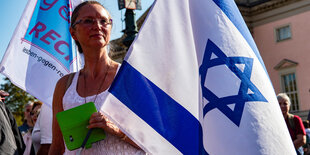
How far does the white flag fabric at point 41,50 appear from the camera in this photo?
4453 millimetres

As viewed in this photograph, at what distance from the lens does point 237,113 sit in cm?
198

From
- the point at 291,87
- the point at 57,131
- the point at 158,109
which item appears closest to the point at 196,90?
the point at 158,109

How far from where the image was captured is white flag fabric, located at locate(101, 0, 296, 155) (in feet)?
6.48

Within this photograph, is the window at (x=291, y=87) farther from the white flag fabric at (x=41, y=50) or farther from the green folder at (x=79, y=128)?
the green folder at (x=79, y=128)

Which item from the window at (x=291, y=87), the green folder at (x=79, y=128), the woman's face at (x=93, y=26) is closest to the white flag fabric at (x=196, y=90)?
the green folder at (x=79, y=128)

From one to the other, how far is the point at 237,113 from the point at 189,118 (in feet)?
0.76

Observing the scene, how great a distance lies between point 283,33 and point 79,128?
101ft

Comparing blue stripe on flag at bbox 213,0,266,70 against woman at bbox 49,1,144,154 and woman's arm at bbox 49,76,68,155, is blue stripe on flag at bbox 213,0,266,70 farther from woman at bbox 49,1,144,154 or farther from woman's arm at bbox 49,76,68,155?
woman's arm at bbox 49,76,68,155

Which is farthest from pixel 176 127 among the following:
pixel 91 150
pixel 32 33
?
pixel 32 33

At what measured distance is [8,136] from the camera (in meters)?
3.91

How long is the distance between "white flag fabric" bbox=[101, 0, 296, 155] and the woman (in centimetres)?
16

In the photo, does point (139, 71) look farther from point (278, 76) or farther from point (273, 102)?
point (278, 76)

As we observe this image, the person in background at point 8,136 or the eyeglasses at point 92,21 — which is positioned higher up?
the eyeglasses at point 92,21

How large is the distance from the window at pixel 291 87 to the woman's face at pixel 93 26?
29.2 m
